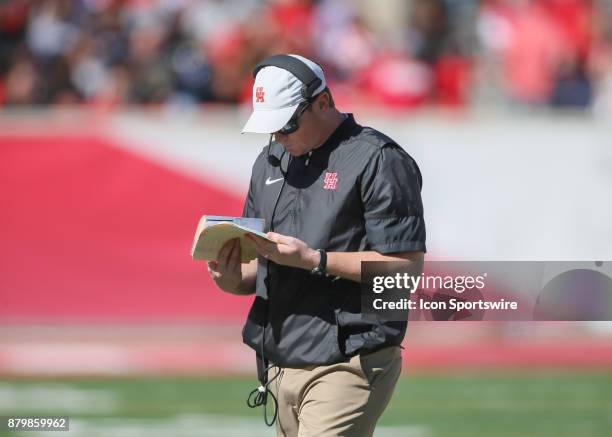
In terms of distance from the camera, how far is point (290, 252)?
4.50 meters

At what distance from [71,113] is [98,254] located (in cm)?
139

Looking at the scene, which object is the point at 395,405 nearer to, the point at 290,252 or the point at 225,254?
the point at 225,254

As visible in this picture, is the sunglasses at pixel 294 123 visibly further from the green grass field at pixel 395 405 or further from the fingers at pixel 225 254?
the green grass field at pixel 395 405

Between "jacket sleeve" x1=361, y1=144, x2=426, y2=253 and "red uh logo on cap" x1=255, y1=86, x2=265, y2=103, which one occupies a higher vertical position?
"red uh logo on cap" x1=255, y1=86, x2=265, y2=103

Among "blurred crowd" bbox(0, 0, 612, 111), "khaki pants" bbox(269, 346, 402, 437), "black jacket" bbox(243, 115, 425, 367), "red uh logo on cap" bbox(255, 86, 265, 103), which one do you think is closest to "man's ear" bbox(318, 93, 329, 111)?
"black jacket" bbox(243, 115, 425, 367)

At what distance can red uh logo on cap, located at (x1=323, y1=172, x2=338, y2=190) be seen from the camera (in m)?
4.69

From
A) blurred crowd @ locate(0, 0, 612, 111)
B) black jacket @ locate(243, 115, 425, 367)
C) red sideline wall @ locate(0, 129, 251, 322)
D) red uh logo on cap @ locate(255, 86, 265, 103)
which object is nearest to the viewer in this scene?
black jacket @ locate(243, 115, 425, 367)

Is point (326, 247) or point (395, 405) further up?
point (326, 247)

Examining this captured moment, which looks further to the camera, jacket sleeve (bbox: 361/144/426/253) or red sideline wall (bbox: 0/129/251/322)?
red sideline wall (bbox: 0/129/251/322)

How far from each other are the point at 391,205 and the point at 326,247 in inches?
11.9

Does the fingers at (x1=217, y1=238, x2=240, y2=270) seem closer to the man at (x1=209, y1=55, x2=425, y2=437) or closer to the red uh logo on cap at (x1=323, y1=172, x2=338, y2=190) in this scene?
the man at (x1=209, y1=55, x2=425, y2=437)

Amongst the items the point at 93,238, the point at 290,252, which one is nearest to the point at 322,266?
the point at 290,252

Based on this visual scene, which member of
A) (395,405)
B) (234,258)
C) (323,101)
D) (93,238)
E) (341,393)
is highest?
(323,101)

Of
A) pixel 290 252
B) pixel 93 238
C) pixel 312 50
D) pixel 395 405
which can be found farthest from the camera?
pixel 312 50
